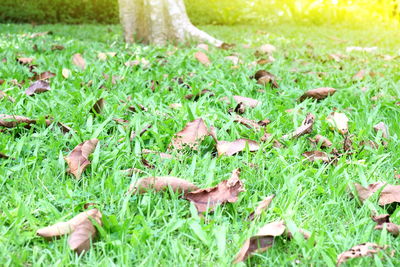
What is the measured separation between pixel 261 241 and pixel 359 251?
0.86 feet

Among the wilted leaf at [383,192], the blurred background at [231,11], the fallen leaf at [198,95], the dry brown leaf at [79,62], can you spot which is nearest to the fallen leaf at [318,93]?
the fallen leaf at [198,95]

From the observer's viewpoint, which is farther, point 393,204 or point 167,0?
point 167,0

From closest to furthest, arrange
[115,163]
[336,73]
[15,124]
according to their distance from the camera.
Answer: [115,163] < [15,124] < [336,73]

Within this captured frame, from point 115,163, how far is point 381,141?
4.04 feet

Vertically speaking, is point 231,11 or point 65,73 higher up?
point 65,73

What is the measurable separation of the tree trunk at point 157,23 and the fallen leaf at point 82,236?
402 centimetres

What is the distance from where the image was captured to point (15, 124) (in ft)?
7.29

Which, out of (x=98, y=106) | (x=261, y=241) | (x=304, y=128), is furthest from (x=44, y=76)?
(x=261, y=241)

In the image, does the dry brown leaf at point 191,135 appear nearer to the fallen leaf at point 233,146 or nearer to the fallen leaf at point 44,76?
the fallen leaf at point 233,146

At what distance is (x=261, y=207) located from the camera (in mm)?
1573

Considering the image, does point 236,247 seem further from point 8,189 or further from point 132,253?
point 8,189

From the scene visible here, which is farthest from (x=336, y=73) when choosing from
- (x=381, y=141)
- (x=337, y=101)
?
(x=381, y=141)

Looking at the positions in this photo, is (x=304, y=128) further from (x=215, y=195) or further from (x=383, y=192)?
(x=215, y=195)

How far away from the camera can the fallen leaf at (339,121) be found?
7.81 feet
